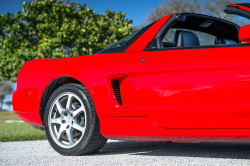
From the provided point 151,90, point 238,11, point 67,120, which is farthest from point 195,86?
point 67,120

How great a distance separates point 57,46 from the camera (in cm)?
1586

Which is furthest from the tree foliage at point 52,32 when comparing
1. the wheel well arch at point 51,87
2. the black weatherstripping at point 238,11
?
the black weatherstripping at point 238,11

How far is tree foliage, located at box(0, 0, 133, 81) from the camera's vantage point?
15.7 metres

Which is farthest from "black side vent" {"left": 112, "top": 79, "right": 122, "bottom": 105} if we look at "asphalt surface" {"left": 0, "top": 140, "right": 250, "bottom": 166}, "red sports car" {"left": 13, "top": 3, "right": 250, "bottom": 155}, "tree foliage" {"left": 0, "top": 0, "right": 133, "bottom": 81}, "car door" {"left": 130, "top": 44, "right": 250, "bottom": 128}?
"tree foliage" {"left": 0, "top": 0, "right": 133, "bottom": 81}

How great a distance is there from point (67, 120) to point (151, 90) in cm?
105

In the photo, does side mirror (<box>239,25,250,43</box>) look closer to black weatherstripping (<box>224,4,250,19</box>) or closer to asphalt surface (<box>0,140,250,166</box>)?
black weatherstripping (<box>224,4,250,19</box>)

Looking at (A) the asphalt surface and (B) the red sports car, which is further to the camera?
(A) the asphalt surface

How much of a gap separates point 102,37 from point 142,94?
48.8ft

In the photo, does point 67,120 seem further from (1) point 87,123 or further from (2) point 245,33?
(2) point 245,33

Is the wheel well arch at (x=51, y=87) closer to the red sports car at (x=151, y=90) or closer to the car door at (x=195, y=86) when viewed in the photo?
the red sports car at (x=151, y=90)

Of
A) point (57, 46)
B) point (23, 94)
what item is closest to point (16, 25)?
point (57, 46)

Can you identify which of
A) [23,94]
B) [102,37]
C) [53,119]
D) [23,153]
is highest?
[102,37]

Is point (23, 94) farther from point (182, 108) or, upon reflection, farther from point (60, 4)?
point (60, 4)

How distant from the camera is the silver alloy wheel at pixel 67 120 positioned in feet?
10.6
